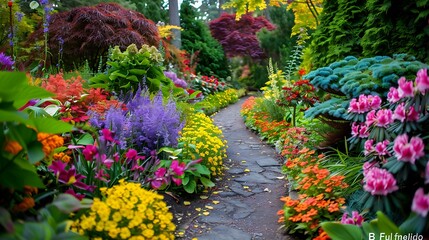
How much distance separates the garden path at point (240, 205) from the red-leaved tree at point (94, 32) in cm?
284

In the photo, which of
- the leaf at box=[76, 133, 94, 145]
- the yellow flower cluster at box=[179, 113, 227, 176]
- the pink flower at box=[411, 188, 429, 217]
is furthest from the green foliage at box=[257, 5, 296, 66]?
the pink flower at box=[411, 188, 429, 217]

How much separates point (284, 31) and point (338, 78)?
386 inches

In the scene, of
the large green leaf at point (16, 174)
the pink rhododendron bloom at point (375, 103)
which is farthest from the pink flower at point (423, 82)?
the large green leaf at point (16, 174)

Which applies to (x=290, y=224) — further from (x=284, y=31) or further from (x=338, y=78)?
(x=284, y=31)

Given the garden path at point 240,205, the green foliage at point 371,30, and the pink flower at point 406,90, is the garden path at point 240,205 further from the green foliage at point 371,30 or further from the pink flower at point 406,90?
the green foliage at point 371,30

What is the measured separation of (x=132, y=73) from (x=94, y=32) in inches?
71.8

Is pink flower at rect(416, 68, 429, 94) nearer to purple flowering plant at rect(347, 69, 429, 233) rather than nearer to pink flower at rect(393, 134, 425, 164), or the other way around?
purple flowering plant at rect(347, 69, 429, 233)

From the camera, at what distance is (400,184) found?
171 cm

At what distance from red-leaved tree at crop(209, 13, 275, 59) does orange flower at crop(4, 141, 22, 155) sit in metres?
12.8

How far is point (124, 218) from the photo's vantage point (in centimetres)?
173

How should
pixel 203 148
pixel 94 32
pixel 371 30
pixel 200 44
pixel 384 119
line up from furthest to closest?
pixel 200 44, pixel 94 32, pixel 371 30, pixel 203 148, pixel 384 119

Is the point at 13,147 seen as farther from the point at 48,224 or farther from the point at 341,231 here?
the point at 341,231

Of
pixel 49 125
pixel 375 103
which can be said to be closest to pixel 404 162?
pixel 375 103

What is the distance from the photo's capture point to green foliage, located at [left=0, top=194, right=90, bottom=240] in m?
1.11
